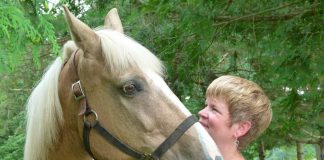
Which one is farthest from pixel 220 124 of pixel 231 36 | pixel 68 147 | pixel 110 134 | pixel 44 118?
pixel 231 36

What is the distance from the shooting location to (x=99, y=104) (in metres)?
2.48

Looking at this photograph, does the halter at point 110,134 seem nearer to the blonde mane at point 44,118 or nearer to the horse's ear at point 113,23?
the blonde mane at point 44,118

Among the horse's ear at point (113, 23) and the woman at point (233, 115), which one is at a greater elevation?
the horse's ear at point (113, 23)

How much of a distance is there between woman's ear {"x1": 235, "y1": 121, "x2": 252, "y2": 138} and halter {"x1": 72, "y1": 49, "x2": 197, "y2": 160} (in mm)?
355

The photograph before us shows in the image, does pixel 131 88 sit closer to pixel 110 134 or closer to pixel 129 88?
pixel 129 88

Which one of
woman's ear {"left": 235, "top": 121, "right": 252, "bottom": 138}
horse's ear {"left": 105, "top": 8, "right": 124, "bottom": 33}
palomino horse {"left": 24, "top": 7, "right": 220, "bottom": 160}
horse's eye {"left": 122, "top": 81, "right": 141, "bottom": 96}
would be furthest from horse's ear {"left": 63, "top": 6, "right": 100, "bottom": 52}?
woman's ear {"left": 235, "top": 121, "right": 252, "bottom": 138}

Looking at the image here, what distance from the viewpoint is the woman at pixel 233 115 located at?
2.59 metres

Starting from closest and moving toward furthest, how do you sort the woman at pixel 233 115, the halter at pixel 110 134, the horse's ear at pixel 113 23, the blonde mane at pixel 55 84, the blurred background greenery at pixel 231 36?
the halter at pixel 110 134 → the blonde mane at pixel 55 84 → the woman at pixel 233 115 → the horse's ear at pixel 113 23 → the blurred background greenery at pixel 231 36

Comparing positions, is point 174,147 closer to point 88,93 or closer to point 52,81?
point 88,93

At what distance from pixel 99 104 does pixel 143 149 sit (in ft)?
1.12

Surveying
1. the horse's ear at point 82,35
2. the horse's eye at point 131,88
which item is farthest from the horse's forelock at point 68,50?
the horse's eye at point 131,88

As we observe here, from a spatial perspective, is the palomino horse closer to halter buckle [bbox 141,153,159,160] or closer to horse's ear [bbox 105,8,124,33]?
halter buckle [bbox 141,153,159,160]

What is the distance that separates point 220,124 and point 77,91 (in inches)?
31.9

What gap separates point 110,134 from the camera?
8.07ft
